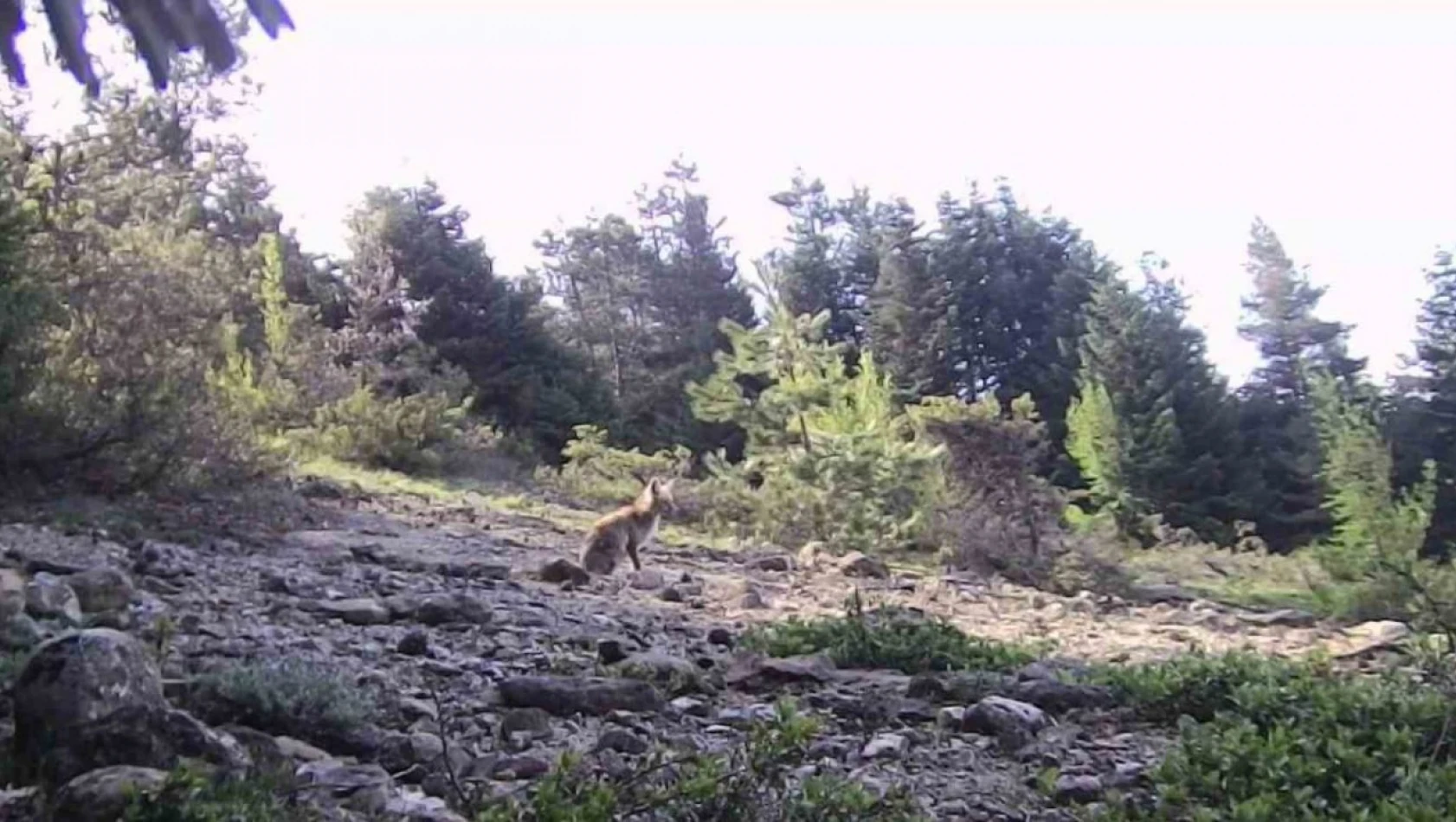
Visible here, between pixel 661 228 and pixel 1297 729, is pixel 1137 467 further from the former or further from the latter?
pixel 1297 729

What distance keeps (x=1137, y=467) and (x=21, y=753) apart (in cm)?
2162

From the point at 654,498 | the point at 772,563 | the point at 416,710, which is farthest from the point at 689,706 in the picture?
the point at 772,563

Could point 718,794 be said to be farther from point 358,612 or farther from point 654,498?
point 654,498

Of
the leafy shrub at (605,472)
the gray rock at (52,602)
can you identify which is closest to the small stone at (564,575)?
the gray rock at (52,602)

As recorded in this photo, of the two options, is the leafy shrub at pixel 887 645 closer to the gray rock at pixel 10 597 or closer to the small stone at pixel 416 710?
the small stone at pixel 416 710

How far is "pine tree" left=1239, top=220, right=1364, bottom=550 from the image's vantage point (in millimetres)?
23641

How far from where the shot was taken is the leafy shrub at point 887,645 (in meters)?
5.46

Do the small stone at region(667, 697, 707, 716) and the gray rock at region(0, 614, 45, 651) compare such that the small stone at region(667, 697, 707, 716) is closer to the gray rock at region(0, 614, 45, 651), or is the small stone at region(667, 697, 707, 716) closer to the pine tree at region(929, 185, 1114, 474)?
the gray rock at region(0, 614, 45, 651)

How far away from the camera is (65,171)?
14242mm

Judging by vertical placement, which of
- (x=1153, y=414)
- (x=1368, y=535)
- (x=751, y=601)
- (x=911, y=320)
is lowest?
(x=751, y=601)

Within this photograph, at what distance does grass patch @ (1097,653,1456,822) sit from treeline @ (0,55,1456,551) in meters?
6.56

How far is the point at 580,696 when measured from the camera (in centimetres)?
445

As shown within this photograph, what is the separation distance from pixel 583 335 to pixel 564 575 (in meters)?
25.0

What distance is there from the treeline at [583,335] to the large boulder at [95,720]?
5.21 m
